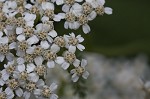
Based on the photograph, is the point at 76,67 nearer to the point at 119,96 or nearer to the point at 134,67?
the point at 119,96

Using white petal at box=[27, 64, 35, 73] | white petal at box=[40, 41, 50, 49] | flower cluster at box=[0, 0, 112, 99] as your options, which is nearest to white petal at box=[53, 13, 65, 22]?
flower cluster at box=[0, 0, 112, 99]

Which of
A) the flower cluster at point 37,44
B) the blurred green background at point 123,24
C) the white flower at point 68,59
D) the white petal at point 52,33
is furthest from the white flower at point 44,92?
the blurred green background at point 123,24

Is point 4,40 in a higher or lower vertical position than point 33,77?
higher

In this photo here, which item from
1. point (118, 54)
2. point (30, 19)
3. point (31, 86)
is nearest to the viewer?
point (31, 86)

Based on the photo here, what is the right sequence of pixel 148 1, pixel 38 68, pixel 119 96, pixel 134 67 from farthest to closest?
pixel 148 1, pixel 134 67, pixel 119 96, pixel 38 68

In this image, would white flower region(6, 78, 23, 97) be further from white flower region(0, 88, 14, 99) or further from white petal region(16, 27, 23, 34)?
white petal region(16, 27, 23, 34)

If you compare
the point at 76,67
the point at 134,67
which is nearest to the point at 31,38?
the point at 76,67

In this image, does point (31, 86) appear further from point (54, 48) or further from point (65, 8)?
point (65, 8)

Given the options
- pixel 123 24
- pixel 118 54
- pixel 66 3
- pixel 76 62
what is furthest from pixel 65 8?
pixel 123 24
